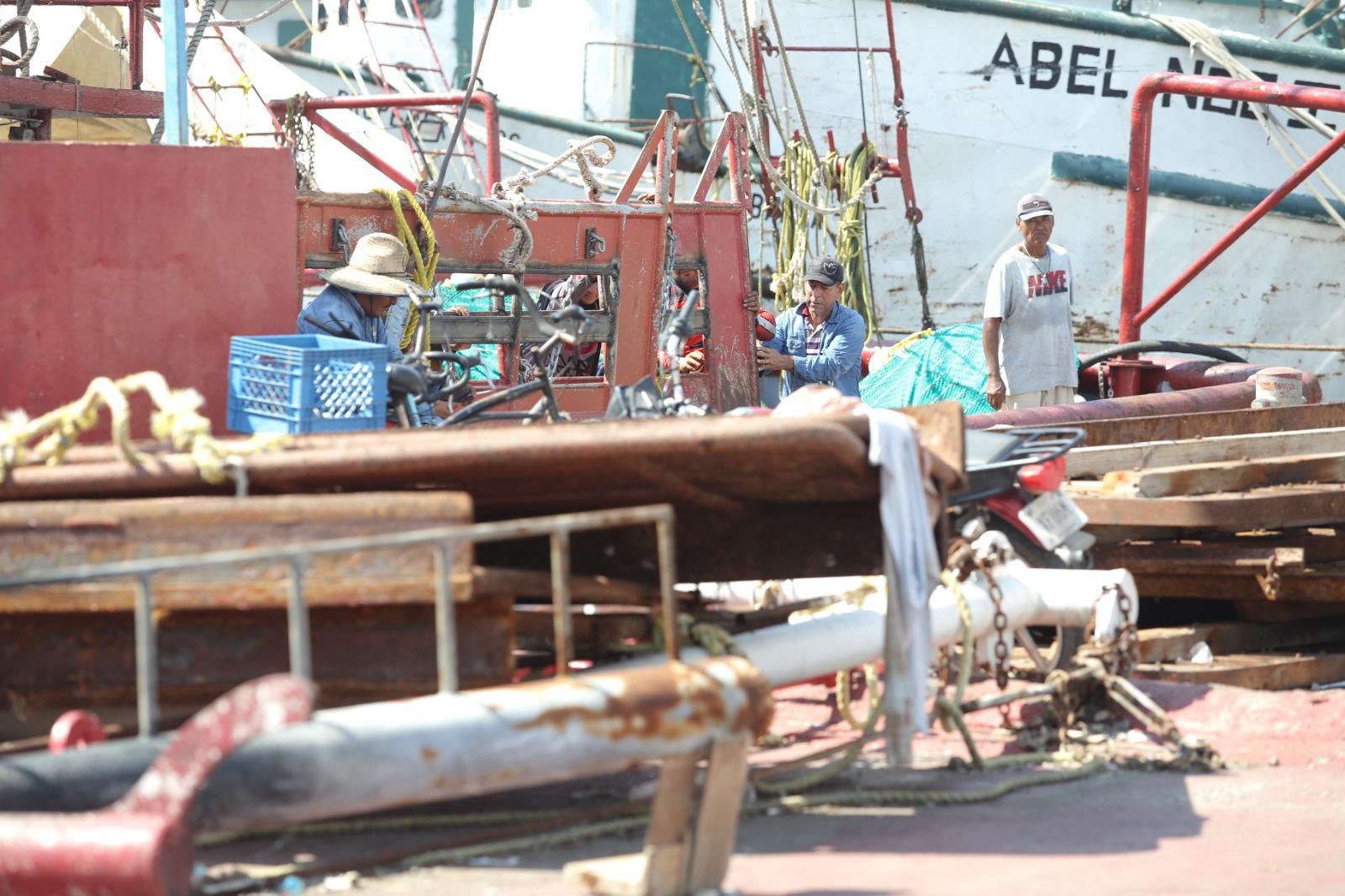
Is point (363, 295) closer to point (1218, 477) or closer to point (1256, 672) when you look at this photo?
point (1218, 477)

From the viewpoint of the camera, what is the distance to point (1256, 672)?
589cm

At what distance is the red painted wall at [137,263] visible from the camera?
18.9ft

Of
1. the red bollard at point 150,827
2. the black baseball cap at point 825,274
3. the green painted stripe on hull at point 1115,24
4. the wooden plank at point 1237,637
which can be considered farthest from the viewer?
the green painted stripe on hull at point 1115,24

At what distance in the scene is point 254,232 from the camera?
6.13 metres

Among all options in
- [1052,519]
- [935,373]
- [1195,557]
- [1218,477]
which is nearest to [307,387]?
[1052,519]

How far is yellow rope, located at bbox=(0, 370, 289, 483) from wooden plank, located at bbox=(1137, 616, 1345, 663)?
3602 millimetres

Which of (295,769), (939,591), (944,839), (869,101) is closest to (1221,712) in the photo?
(939,591)

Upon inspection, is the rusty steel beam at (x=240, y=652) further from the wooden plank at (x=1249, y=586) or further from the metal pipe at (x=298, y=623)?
the wooden plank at (x=1249, y=586)

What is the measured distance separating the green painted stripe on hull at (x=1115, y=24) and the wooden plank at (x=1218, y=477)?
30.0ft

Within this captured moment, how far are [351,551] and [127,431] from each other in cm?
78

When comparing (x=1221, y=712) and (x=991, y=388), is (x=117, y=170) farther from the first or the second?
(x=991, y=388)

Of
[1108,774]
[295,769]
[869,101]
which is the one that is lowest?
[1108,774]

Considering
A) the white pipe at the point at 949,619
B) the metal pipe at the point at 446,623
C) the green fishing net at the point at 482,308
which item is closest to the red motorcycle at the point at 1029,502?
the white pipe at the point at 949,619

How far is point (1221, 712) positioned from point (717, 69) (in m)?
12.3
